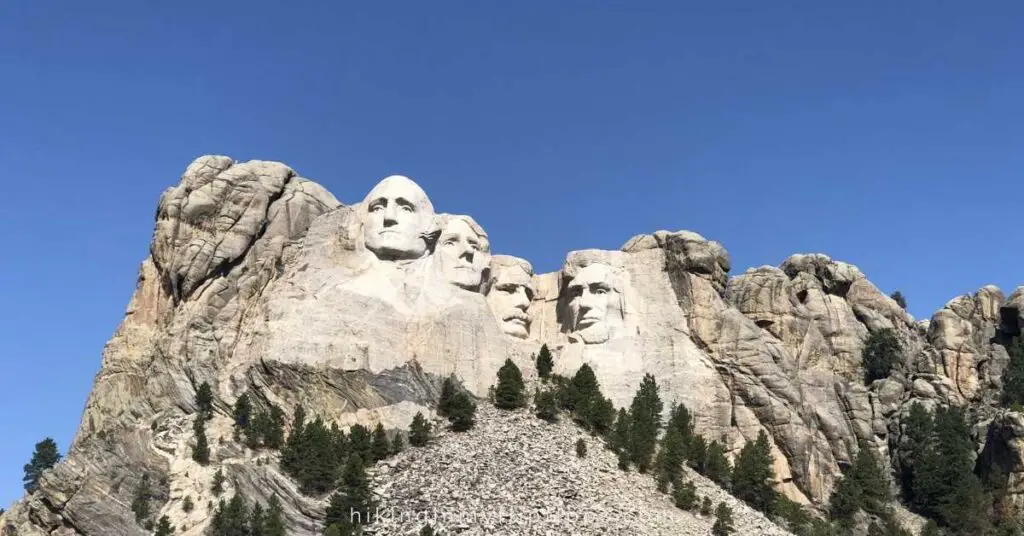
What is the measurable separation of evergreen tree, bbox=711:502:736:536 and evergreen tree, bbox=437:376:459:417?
1172 cm

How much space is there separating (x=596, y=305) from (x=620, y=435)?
31.1 feet

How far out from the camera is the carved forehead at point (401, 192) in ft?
260

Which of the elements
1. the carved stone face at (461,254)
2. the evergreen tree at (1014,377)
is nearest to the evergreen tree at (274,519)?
the carved stone face at (461,254)

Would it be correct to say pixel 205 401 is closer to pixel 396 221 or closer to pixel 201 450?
pixel 201 450

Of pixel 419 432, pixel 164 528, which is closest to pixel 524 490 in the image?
pixel 419 432

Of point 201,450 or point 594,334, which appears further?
point 594,334

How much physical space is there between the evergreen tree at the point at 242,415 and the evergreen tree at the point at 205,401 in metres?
1.30

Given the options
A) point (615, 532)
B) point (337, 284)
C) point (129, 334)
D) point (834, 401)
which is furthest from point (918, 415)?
point (129, 334)

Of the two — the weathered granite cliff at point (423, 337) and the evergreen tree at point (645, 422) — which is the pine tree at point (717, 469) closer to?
the evergreen tree at point (645, 422)

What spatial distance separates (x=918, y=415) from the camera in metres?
81.0

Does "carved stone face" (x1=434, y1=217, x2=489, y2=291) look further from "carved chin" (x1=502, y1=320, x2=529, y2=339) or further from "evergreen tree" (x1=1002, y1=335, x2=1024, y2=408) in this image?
"evergreen tree" (x1=1002, y1=335, x2=1024, y2=408)

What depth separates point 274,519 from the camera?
6431 cm

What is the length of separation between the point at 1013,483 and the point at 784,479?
31.2ft

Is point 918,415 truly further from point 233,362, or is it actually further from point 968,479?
point 233,362
